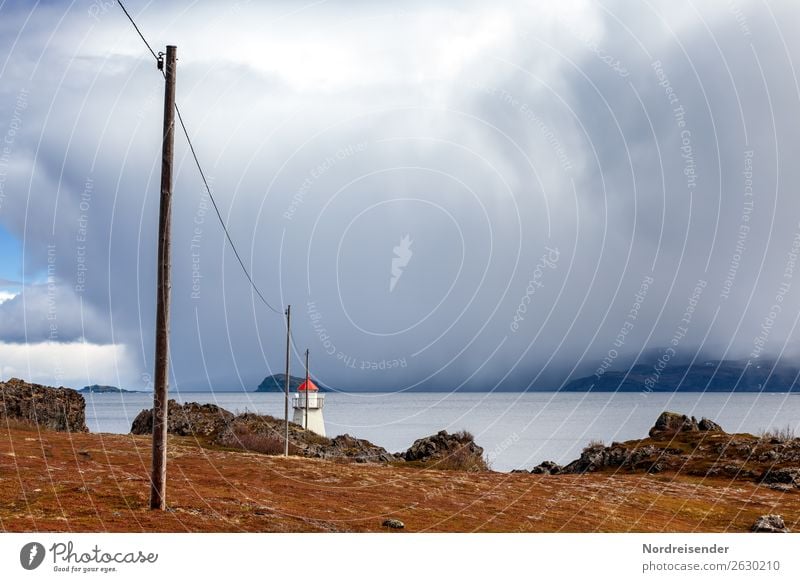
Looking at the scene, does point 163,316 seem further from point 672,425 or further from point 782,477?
point 672,425

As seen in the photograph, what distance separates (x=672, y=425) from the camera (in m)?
46.8

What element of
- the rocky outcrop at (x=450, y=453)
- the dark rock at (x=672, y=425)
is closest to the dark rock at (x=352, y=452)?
the rocky outcrop at (x=450, y=453)

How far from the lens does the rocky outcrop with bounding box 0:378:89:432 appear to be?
139ft

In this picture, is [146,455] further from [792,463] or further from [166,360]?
[792,463]

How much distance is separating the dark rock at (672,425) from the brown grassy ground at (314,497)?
32.5 feet

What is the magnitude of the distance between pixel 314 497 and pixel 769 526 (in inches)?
529

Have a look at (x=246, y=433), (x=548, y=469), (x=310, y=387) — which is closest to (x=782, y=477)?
(x=548, y=469)

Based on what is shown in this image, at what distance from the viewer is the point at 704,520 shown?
25.8 metres

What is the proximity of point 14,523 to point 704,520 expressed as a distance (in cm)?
2017

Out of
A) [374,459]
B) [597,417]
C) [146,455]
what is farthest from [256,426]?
[597,417]

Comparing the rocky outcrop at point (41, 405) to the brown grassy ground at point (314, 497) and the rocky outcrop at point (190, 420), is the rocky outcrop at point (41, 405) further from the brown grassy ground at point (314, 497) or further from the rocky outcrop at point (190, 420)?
the brown grassy ground at point (314, 497)

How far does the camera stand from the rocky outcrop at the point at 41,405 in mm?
42344

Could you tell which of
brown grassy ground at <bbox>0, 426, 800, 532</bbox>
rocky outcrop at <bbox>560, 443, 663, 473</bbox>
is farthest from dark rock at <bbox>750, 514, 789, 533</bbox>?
rocky outcrop at <bbox>560, 443, 663, 473</bbox>

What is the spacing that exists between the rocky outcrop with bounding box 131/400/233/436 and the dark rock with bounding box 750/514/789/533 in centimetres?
3097
